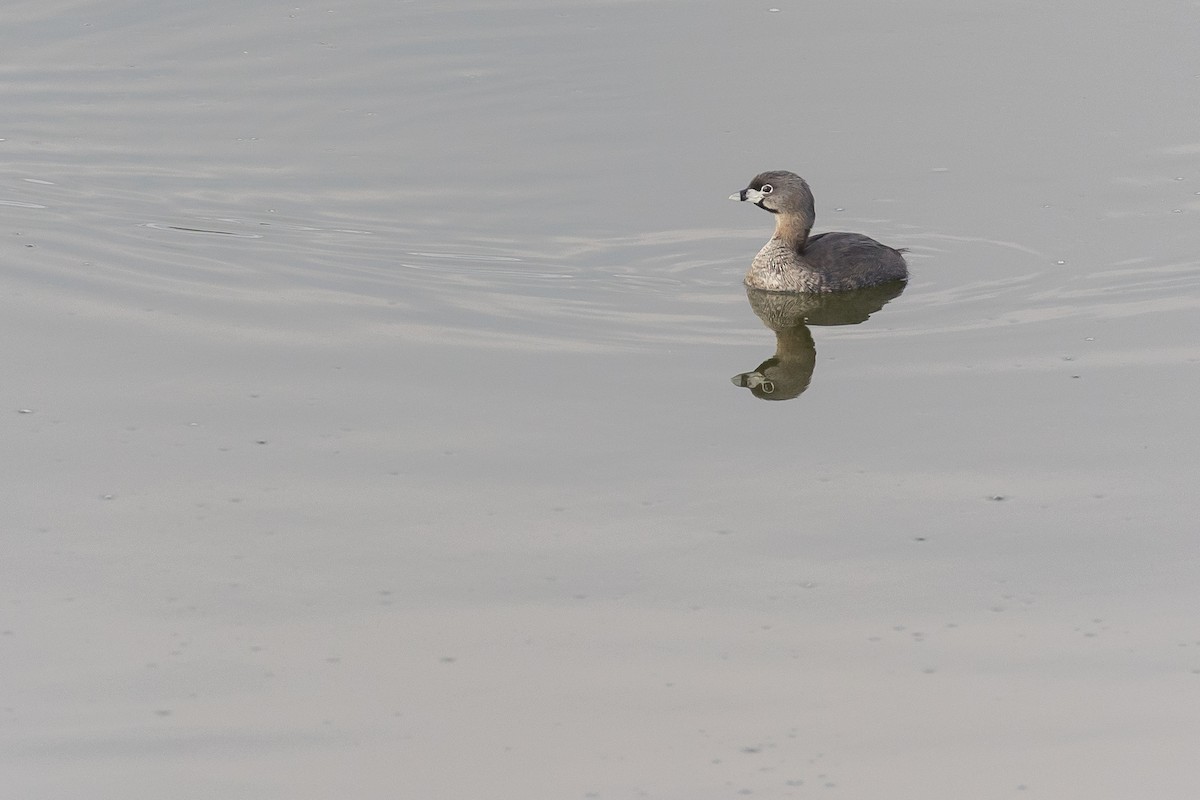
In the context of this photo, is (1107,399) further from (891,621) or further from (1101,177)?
(1101,177)

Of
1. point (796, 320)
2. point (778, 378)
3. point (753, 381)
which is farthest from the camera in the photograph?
point (796, 320)

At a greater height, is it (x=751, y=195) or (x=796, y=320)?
(x=751, y=195)

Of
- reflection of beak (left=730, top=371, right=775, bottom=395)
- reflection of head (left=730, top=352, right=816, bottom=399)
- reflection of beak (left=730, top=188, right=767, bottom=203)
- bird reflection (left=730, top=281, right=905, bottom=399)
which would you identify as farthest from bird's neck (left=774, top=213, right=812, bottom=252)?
reflection of beak (left=730, top=371, right=775, bottom=395)

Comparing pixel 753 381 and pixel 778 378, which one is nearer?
pixel 753 381

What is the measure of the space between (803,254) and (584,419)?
151 inches

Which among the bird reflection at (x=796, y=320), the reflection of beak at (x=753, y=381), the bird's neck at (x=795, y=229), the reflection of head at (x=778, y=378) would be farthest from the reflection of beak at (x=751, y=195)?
the reflection of beak at (x=753, y=381)

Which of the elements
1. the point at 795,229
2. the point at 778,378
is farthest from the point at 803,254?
the point at 778,378

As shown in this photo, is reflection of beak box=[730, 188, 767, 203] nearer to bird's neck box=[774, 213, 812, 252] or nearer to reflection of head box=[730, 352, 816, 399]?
bird's neck box=[774, 213, 812, 252]

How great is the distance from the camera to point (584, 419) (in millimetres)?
11352

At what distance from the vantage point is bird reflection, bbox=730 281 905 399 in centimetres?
1230

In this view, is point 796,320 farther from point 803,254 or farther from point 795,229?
point 795,229

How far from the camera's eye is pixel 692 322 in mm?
13461

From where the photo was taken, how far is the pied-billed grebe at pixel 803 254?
46.8 ft

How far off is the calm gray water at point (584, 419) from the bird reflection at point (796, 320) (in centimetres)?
11
